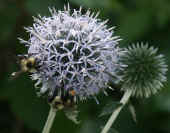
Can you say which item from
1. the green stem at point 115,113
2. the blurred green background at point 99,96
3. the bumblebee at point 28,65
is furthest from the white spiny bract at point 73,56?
the blurred green background at point 99,96

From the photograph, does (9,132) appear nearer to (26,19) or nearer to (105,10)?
(26,19)

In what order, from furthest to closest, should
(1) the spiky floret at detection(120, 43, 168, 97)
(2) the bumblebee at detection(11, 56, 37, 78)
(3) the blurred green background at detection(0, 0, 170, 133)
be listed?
(3) the blurred green background at detection(0, 0, 170, 133) < (1) the spiky floret at detection(120, 43, 168, 97) < (2) the bumblebee at detection(11, 56, 37, 78)

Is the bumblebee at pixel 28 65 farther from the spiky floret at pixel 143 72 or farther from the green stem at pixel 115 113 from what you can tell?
the spiky floret at pixel 143 72

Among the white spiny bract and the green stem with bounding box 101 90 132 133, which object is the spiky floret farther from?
the white spiny bract

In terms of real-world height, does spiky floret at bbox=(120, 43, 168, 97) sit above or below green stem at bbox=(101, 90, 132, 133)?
above

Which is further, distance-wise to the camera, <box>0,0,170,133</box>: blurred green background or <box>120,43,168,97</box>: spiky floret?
<box>0,0,170,133</box>: blurred green background

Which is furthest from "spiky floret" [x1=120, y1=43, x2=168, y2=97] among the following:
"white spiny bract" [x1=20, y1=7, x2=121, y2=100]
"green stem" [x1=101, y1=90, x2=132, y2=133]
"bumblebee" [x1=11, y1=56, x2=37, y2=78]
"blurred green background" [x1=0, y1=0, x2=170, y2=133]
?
"blurred green background" [x1=0, y1=0, x2=170, y2=133]

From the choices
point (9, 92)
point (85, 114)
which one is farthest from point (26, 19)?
point (85, 114)

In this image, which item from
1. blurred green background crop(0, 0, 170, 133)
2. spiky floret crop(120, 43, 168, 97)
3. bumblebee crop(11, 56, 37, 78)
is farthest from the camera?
blurred green background crop(0, 0, 170, 133)
